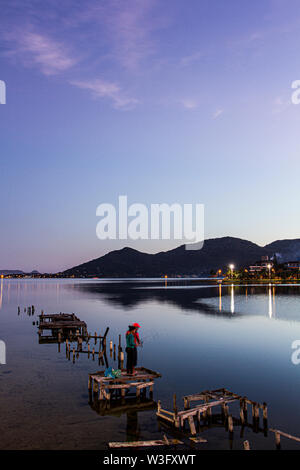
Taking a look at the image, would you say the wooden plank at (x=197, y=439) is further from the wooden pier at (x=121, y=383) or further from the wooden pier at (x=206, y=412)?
the wooden pier at (x=121, y=383)

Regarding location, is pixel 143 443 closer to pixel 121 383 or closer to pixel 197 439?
pixel 197 439

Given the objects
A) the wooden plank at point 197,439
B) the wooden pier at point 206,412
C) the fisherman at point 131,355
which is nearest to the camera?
the wooden plank at point 197,439

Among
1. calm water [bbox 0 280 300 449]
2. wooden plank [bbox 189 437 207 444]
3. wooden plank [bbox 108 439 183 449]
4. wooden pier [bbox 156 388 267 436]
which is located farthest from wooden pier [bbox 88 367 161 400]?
wooden plank [bbox 189 437 207 444]

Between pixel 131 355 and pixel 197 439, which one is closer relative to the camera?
pixel 197 439

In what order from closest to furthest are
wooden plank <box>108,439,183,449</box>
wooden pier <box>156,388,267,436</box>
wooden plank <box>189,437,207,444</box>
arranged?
wooden plank <box>108,439,183,449</box>
wooden plank <box>189,437,207,444</box>
wooden pier <box>156,388,267,436</box>

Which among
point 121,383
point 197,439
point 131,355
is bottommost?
point 197,439

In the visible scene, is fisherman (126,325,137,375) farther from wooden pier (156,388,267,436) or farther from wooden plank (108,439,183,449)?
wooden plank (108,439,183,449)

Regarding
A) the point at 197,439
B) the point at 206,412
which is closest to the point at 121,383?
the point at 206,412

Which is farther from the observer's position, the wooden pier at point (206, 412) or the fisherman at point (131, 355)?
the fisherman at point (131, 355)

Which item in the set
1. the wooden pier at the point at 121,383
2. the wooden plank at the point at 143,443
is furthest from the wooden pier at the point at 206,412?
the wooden pier at the point at 121,383

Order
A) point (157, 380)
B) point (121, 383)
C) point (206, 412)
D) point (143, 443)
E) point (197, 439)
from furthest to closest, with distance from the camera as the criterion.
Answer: point (157, 380)
point (121, 383)
point (206, 412)
point (197, 439)
point (143, 443)

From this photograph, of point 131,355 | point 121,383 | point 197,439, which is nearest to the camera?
point 197,439

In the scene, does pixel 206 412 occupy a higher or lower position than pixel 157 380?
higher
